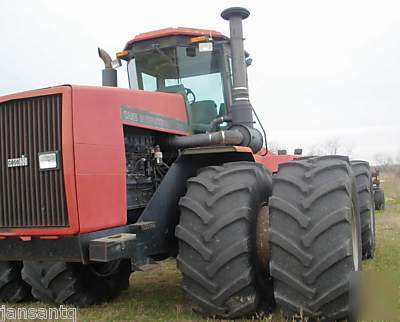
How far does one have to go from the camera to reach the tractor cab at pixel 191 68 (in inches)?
224

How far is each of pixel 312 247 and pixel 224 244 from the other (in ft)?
2.38

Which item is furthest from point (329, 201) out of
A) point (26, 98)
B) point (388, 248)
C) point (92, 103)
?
point (388, 248)

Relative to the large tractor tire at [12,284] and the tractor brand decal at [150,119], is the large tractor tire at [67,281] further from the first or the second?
the tractor brand decal at [150,119]

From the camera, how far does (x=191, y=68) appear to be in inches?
229

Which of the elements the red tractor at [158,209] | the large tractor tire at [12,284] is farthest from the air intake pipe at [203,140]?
the large tractor tire at [12,284]

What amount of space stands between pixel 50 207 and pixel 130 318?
58.3 inches

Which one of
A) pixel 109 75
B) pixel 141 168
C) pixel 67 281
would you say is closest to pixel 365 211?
pixel 141 168

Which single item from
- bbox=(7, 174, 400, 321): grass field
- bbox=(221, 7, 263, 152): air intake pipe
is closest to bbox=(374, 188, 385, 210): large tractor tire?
bbox=(7, 174, 400, 321): grass field

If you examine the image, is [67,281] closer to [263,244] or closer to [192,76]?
[263,244]

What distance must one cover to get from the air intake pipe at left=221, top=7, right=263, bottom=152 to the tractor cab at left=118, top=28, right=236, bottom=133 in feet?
1.03

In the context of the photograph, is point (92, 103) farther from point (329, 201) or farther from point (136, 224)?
point (329, 201)

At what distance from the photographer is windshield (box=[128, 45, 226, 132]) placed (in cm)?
575

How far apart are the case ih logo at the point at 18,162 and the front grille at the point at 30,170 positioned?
0.02m

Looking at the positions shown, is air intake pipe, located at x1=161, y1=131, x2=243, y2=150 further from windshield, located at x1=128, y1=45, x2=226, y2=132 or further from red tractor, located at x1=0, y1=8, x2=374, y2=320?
windshield, located at x1=128, y1=45, x2=226, y2=132
